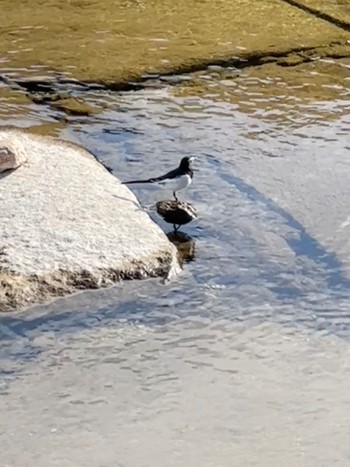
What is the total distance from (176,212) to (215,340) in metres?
0.88

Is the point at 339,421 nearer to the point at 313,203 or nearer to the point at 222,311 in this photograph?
the point at 222,311

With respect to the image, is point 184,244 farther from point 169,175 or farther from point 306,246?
point 306,246

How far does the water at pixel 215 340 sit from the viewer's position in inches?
123

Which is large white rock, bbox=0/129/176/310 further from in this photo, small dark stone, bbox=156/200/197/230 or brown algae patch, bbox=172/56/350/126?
brown algae patch, bbox=172/56/350/126

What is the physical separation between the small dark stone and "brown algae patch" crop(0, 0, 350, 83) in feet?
5.81

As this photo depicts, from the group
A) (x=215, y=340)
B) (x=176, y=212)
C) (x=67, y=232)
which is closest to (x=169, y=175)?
(x=176, y=212)

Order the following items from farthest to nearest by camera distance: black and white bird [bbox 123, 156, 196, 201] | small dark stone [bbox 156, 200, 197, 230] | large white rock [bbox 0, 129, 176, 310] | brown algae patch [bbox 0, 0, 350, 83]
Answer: brown algae patch [bbox 0, 0, 350, 83] < black and white bird [bbox 123, 156, 196, 201] < small dark stone [bbox 156, 200, 197, 230] < large white rock [bbox 0, 129, 176, 310]

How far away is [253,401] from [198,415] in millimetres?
183

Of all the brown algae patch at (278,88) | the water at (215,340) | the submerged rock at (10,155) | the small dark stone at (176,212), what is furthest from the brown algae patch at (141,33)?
the small dark stone at (176,212)

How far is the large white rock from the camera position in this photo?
3.91 m

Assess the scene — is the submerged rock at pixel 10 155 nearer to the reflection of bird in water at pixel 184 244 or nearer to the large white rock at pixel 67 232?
the large white rock at pixel 67 232

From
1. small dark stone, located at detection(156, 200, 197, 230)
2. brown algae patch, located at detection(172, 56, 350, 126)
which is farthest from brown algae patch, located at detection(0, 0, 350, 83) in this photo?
small dark stone, located at detection(156, 200, 197, 230)

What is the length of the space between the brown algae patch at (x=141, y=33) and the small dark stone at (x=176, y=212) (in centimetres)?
177

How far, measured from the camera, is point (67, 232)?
4.17 m
